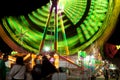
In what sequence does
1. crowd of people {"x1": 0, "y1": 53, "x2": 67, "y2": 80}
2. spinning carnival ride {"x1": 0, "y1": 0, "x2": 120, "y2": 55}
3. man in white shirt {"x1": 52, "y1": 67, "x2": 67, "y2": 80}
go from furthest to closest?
1. spinning carnival ride {"x1": 0, "y1": 0, "x2": 120, "y2": 55}
2. crowd of people {"x1": 0, "y1": 53, "x2": 67, "y2": 80}
3. man in white shirt {"x1": 52, "y1": 67, "x2": 67, "y2": 80}

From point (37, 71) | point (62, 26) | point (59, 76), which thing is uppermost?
point (62, 26)

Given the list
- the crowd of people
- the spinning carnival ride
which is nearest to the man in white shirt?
the crowd of people

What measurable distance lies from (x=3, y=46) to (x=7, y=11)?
8.87ft

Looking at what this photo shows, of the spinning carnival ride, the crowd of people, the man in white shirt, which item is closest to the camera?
the man in white shirt

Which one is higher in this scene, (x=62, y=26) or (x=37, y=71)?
(x=62, y=26)

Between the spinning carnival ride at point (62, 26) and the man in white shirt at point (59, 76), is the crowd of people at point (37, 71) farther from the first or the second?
the spinning carnival ride at point (62, 26)

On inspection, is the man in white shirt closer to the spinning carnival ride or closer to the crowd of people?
the crowd of people

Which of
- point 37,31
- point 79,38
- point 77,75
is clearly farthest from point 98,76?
point 37,31

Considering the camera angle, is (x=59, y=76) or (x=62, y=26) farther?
(x=62, y=26)

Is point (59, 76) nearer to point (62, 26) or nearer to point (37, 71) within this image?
point (37, 71)

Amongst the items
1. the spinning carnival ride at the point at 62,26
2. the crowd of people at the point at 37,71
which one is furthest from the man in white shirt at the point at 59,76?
the spinning carnival ride at the point at 62,26

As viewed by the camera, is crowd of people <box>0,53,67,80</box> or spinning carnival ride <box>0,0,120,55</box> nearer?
crowd of people <box>0,53,67,80</box>

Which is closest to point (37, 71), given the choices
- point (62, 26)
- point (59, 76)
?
point (59, 76)

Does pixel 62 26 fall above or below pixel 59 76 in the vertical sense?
above
